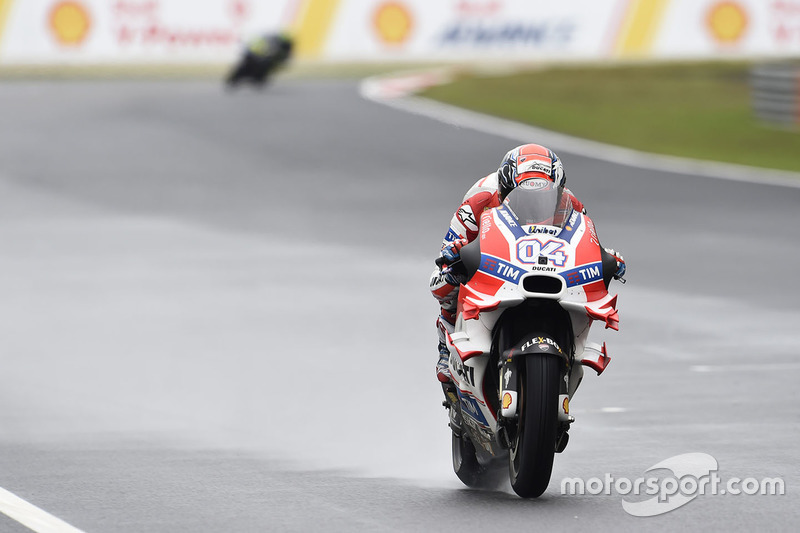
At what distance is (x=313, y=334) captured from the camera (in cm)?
1290

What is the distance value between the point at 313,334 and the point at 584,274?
18.2 feet

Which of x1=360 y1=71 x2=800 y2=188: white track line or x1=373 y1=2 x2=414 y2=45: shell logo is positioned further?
x1=373 y1=2 x2=414 y2=45: shell logo

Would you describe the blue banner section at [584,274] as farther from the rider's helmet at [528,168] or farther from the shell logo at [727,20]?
the shell logo at [727,20]

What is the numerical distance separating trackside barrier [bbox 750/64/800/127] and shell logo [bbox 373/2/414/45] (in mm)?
9361

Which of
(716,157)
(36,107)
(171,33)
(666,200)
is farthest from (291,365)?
(171,33)

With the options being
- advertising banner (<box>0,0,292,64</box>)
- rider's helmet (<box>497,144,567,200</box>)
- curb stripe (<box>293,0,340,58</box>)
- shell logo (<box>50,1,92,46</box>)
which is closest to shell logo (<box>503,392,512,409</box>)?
rider's helmet (<box>497,144,567,200</box>)

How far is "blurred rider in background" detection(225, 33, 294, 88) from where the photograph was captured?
1282 inches

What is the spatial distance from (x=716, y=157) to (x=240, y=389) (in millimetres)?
15050

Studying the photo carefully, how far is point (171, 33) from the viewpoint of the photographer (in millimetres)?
34625

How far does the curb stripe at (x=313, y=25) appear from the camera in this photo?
3531 centimetres

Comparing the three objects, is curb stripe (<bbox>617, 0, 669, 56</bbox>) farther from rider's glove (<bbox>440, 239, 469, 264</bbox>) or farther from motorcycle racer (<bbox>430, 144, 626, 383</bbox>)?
rider's glove (<bbox>440, 239, 469, 264</bbox>)

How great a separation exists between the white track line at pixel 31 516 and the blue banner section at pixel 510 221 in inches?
89.5

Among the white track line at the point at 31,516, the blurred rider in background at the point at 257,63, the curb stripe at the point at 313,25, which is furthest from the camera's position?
the curb stripe at the point at 313,25

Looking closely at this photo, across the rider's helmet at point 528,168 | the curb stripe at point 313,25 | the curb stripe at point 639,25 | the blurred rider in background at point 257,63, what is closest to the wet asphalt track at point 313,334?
the rider's helmet at point 528,168
